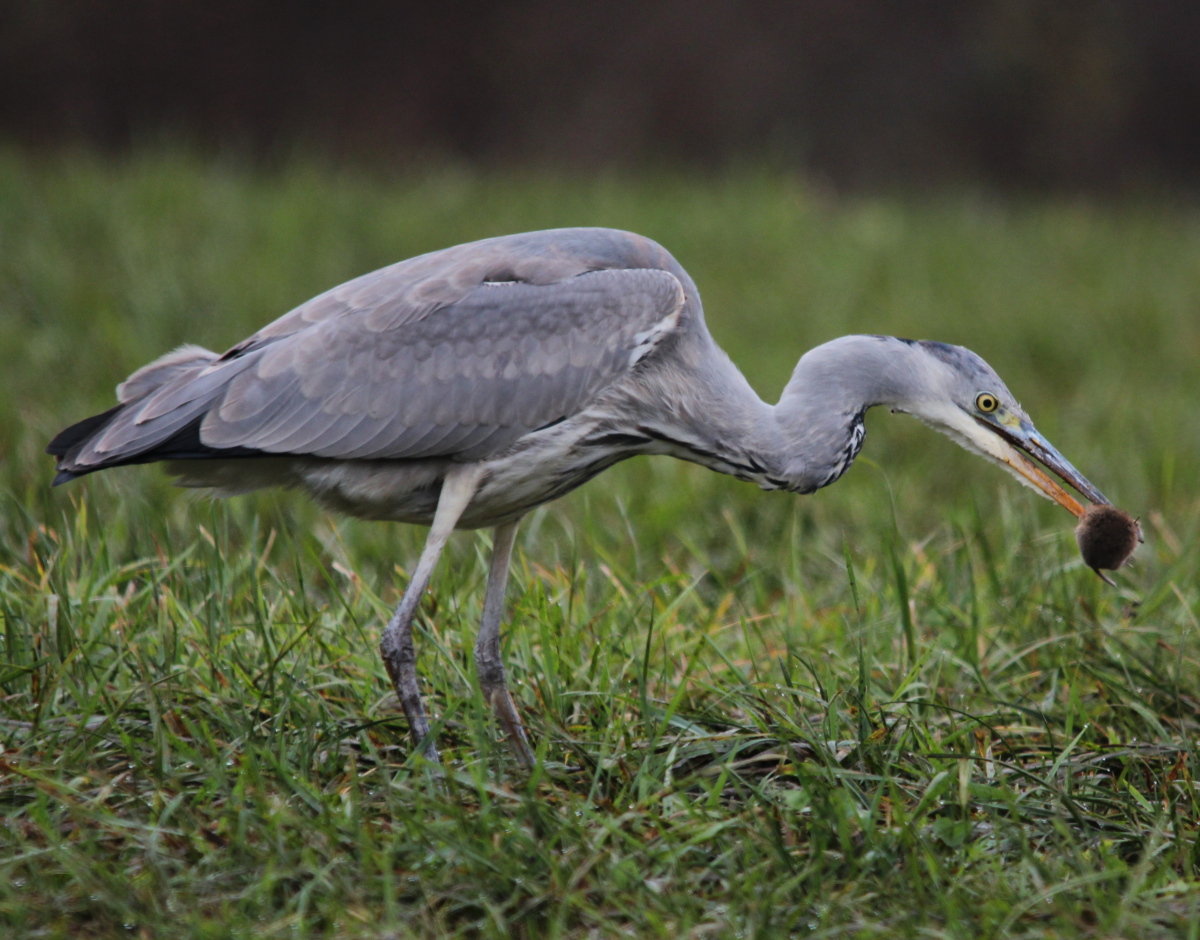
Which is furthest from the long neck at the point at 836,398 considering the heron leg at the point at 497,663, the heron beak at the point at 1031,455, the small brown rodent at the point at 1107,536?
the heron leg at the point at 497,663

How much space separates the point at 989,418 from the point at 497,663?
59.4 inches

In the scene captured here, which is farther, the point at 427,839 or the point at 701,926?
the point at 427,839

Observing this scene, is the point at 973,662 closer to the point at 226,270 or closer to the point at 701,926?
the point at 701,926

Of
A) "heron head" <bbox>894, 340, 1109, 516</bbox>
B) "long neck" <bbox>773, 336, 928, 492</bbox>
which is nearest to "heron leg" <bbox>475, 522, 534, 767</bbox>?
"long neck" <bbox>773, 336, 928, 492</bbox>

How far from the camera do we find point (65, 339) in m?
6.66

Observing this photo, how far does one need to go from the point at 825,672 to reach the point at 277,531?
224 cm

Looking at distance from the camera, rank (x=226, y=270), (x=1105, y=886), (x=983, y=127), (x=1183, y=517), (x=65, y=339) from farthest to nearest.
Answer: (x=983, y=127) < (x=226, y=270) < (x=65, y=339) < (x=1183, y=517) < (x=1105, y=886)

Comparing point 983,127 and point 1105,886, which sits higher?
point 983,127

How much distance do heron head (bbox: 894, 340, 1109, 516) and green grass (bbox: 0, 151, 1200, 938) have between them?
1.43 ft

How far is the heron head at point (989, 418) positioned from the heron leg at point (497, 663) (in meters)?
1.27

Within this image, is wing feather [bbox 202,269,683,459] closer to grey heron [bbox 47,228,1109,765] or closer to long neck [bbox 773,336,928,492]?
grey heron [bbox 47,228,1109,765]

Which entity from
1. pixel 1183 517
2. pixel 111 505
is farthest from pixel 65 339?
pixel 1183 517

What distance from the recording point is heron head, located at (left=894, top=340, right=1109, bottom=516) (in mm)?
3502

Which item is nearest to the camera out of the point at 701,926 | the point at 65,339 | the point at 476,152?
the point at 701,926
